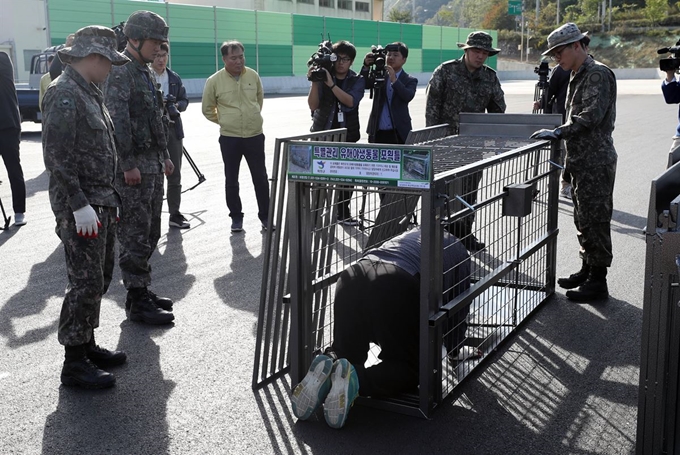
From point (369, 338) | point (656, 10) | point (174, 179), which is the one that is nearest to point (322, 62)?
point (174, 179)

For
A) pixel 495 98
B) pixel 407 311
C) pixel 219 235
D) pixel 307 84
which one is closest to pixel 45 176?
pixel 219 235

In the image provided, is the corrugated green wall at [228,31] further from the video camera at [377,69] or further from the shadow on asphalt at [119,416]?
the shadow on asphalt at [119,416]

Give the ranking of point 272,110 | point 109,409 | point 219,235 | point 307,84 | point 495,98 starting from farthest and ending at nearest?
point 307,84
point 272,110
point 219,235
point 495,98
point 109,409

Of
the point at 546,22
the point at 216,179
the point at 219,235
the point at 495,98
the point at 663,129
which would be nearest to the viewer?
the point at 495,98

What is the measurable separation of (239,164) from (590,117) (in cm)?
391

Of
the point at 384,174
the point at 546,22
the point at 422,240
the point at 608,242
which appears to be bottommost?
the point at 608,242

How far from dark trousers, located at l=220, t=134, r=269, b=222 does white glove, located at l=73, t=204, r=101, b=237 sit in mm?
3995

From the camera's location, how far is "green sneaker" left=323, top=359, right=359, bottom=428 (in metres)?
3.74

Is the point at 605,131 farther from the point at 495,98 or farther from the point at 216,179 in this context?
the point at 216,179

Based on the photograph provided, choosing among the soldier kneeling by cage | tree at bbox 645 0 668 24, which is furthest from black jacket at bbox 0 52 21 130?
tree at bbox 645 0 668 24

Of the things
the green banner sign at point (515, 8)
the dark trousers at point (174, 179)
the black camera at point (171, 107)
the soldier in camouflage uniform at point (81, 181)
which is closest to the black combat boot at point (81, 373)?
the soldier in camouflage uniform at point (81, 181)

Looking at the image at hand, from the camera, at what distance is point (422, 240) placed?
3709 mm

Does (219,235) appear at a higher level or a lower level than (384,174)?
lower

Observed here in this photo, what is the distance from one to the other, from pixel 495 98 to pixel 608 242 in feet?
7.40
